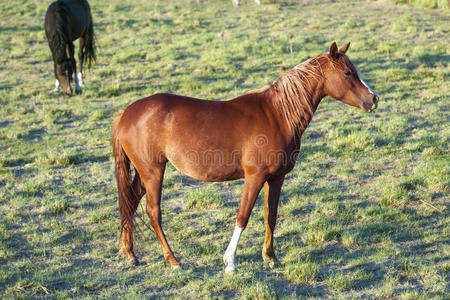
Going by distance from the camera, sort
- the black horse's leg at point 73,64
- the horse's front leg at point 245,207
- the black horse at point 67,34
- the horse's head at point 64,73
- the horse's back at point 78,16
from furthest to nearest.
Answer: the horse's back at point 78,16 < the black horse's leg at point 73,64 < the black horse at point 67,34 < the horse's head at point 64,73 < the horse's front leg at point 245,207

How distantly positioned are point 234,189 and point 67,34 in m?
6.42

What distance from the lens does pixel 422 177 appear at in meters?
6.80

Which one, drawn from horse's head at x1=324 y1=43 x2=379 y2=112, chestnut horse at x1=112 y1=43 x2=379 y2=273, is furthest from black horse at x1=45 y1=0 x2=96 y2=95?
horse's head at x1=324 y1=43 x2=379 y2=112

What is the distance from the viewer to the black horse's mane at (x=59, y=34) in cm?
1065

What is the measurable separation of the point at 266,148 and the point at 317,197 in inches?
86.7

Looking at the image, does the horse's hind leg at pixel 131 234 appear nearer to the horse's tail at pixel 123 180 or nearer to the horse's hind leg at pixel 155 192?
the horse's tail at pixel 123 180

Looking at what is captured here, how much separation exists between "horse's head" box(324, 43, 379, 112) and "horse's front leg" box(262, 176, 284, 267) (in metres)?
0.97

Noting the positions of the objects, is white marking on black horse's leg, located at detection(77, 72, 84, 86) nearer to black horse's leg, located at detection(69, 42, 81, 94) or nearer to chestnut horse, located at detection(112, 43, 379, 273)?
black horse's leg, located at detection(69, 42, 81, 94)

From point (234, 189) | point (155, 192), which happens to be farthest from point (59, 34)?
point (155, 192)

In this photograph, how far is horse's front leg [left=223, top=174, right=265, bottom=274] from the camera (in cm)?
448

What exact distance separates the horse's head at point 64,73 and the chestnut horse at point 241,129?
21.3ft

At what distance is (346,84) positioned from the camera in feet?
14.9

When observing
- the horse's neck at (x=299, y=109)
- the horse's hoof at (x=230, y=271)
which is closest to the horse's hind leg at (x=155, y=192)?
the horse's hoof at (x=230, y=271)

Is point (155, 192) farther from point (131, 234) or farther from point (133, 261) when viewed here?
point (133, 261)
